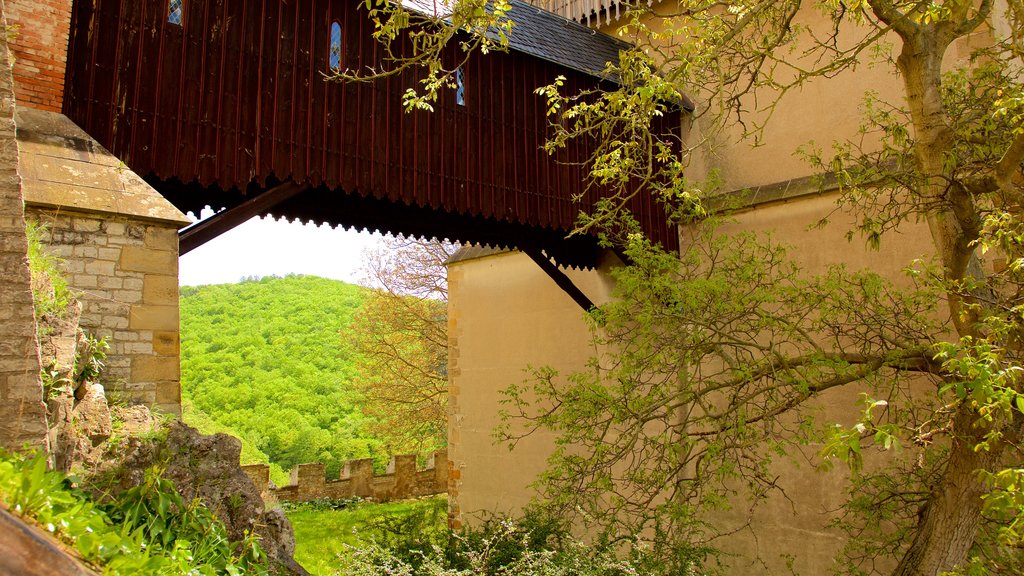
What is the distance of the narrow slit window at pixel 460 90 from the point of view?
6.90m

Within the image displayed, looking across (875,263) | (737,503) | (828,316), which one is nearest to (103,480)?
(828,316)

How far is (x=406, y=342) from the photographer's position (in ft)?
53.4

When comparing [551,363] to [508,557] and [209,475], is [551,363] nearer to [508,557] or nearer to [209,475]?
[508,557]

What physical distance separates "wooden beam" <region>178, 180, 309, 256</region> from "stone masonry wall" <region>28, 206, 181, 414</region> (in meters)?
0.62

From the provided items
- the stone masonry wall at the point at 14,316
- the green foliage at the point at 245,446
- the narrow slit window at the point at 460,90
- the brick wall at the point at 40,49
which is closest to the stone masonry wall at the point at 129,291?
the brick wall at the point at 40,49

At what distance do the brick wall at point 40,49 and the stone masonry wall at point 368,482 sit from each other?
11051mm

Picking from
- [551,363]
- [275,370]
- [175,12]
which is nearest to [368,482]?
[551,363]

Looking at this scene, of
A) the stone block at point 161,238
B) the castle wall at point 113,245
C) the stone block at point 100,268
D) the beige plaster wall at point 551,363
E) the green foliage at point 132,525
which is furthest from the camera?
the beige plaster wall at point 551,363

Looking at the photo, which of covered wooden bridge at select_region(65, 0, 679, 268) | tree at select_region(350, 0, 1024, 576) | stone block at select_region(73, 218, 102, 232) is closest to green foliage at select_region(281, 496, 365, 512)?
covered wooden bridge at select_region(65, 0, 679, 268)

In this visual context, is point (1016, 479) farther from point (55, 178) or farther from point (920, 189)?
point (55, 178)

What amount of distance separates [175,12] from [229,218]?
156 cm

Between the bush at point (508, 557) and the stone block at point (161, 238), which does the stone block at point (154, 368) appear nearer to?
the stone block at point (161, 238)

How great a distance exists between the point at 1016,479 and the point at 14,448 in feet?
13.6

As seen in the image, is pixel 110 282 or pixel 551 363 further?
pixel 551 363
